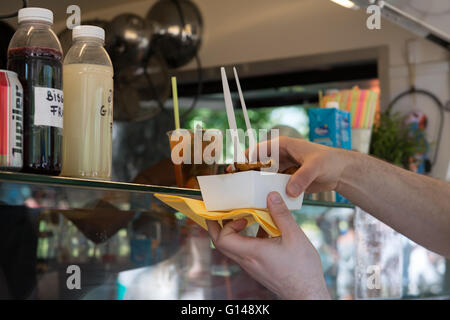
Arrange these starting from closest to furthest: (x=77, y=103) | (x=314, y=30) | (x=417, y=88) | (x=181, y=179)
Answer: (x=77, y=103) < (x=181, y=179) < (x=417, y=88) < (x=314, y=30)

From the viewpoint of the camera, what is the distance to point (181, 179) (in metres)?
1.05

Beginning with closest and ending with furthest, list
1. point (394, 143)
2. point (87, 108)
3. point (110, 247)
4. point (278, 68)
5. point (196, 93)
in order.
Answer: point (87, 108) < point (110, 247) < point (394, 143) < point (278, 68) < point (196, 93)

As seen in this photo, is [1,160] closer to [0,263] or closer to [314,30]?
[0,263]

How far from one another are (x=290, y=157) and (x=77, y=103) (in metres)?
0.46

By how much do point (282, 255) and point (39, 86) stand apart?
1.28ft

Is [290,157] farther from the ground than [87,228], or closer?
farther from the ground

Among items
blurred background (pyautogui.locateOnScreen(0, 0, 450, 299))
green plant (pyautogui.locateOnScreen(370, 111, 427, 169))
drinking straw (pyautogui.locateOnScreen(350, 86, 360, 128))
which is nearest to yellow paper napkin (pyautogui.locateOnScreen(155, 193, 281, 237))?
drinking straw (pyautogui.locateOnScreen(350, 86, 360, 128))

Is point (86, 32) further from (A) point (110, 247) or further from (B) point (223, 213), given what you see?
(A) point (110, 247)

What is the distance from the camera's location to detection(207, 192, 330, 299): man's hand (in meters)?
0.83

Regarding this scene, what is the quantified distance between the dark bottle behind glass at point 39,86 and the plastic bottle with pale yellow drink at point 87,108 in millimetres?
66

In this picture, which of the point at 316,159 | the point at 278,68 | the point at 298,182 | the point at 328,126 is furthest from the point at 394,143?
the point at 298,182

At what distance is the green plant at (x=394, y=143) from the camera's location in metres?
2.19

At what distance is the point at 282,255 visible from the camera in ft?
2.73
